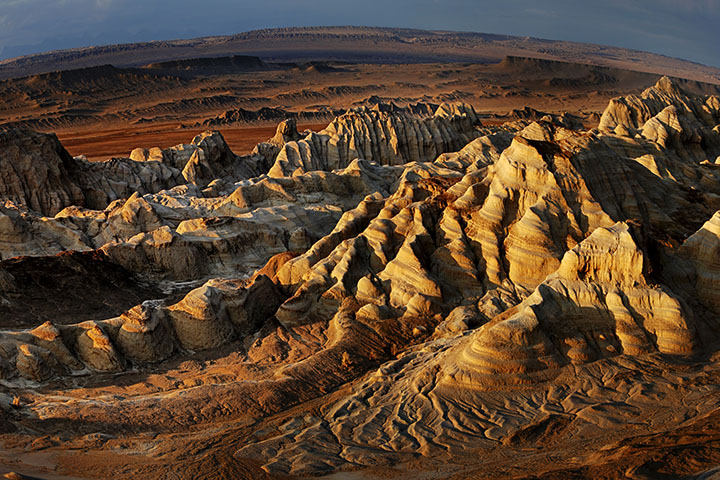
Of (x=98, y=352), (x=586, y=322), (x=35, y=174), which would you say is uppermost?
(x=586, y=322)

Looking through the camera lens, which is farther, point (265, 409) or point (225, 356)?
point (225, 356)

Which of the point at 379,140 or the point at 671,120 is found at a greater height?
the point at 671,120

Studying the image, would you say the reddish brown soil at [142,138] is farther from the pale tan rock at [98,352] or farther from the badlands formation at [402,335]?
the pale tan rock at [98,352]

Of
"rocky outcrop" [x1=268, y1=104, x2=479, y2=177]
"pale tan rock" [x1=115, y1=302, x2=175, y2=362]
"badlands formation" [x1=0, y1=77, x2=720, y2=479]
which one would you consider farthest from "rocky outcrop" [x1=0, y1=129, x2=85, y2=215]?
"pale tan rock" [x1=115, y1=302, x2=175, y2=362]

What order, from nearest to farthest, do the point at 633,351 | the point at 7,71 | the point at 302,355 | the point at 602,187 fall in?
1. the point at 633,351
2. the point at 302,355
3. the point at 602,187
4. the point at 7,71

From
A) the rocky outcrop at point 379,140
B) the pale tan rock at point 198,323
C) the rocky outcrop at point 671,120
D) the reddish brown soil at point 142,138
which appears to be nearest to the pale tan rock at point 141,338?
the pale tan rock at point 198,323

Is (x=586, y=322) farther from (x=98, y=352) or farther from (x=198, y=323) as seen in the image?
(x=98, y=352)

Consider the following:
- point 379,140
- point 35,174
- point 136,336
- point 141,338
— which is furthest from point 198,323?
point 379,140

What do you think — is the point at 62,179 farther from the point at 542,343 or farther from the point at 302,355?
the point at 542,343

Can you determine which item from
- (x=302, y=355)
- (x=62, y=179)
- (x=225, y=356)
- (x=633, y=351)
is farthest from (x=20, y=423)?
(x=62, y=179)
